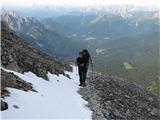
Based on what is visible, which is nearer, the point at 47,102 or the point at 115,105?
the point at 47,102

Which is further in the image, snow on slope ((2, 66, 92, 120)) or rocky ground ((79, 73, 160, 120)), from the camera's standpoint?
rocky ground ((79, 73, 160, 120))

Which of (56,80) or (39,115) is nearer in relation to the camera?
(39,115)

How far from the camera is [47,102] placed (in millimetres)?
22219

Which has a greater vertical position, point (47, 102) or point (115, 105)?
point (47, 102)

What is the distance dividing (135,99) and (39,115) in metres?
19.0

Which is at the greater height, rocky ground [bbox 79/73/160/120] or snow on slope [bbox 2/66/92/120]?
snow on slope [bbox 2/66/92/120]

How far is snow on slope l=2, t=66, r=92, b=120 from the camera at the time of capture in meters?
18.7

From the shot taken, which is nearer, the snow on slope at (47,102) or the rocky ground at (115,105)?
the snow on slope at (47,102)

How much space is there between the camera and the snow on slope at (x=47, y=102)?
1867cm

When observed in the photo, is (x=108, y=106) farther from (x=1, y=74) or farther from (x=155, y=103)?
(x=155, y=103)

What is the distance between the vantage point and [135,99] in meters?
36.4

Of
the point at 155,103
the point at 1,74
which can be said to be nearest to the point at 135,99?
the point at 155,103

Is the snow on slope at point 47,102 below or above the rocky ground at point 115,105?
above

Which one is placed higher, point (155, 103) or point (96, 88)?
point (96, 88)
